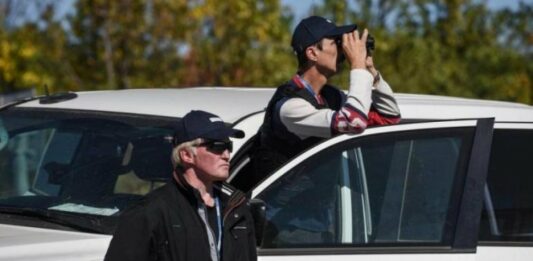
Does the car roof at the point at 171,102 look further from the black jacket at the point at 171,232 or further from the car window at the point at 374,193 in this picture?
the black jacket at the point at 171,232

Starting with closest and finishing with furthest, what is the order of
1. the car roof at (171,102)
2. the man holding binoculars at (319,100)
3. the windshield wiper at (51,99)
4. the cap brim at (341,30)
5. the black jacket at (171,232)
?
the black jacket at (171,232)
the man holding binoculars at (319,100)
the cap brim at (341,30)
the car roof at (171,102)
the windshield wiper at (51,99)

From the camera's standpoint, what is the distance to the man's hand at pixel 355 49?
17.4ft

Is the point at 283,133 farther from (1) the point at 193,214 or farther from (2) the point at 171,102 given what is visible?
(1) the point at 193,214

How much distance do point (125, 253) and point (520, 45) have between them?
70.9 ft

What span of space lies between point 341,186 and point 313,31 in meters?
0.63

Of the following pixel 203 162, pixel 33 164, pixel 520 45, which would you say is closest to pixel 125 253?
pixel 203 162

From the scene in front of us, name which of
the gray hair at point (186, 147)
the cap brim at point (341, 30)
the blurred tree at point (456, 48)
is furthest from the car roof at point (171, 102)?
the blurred tree at point (456, 48)

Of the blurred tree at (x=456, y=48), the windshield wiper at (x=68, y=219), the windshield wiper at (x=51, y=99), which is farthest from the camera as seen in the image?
the blurred tree at (x=456, y=48)

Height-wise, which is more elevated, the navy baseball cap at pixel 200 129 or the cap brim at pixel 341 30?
the cap brim at pixel 341 30

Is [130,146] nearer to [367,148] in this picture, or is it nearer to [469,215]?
[367,148]

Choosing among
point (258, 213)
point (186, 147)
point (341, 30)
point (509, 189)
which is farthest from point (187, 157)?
point (509, 189)

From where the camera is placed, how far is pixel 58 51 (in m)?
16.5

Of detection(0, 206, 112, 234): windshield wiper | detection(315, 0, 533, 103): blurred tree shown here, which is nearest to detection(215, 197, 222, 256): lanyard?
detection(0, 206, 112, 234): windshield wiper

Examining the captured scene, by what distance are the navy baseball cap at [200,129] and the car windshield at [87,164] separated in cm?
74
